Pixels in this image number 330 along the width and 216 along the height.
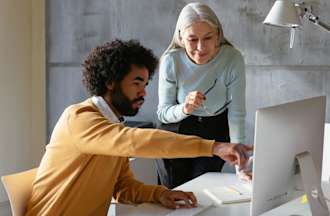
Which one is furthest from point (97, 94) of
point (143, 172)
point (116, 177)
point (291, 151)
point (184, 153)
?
point (143, 172)

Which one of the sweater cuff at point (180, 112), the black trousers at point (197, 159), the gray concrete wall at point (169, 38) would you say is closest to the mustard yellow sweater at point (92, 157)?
the sweater cuff at point (180, 112)

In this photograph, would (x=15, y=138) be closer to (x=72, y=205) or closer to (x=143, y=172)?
(x=143, y=172)

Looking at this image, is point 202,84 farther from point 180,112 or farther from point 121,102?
point 121,102

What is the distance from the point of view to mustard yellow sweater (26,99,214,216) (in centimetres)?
182

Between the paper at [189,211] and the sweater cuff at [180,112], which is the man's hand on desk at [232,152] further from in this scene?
the sweater cuff at [180,112]

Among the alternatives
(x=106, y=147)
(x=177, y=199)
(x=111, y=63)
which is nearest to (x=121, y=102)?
(x=111, y=63)

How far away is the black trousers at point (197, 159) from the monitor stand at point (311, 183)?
1040 mm

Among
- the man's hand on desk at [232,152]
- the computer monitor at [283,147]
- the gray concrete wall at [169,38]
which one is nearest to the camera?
the computer monitor at [283,147]

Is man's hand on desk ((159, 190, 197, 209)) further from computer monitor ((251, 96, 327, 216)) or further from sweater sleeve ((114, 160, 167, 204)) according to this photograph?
computer monitor ((251, 96, 327, 216))

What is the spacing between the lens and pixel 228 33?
155 inches

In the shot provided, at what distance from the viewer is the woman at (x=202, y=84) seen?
2771 mm

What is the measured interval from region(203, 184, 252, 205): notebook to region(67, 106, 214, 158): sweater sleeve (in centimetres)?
38

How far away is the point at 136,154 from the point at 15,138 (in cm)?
288

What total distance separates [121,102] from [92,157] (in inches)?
9.6
